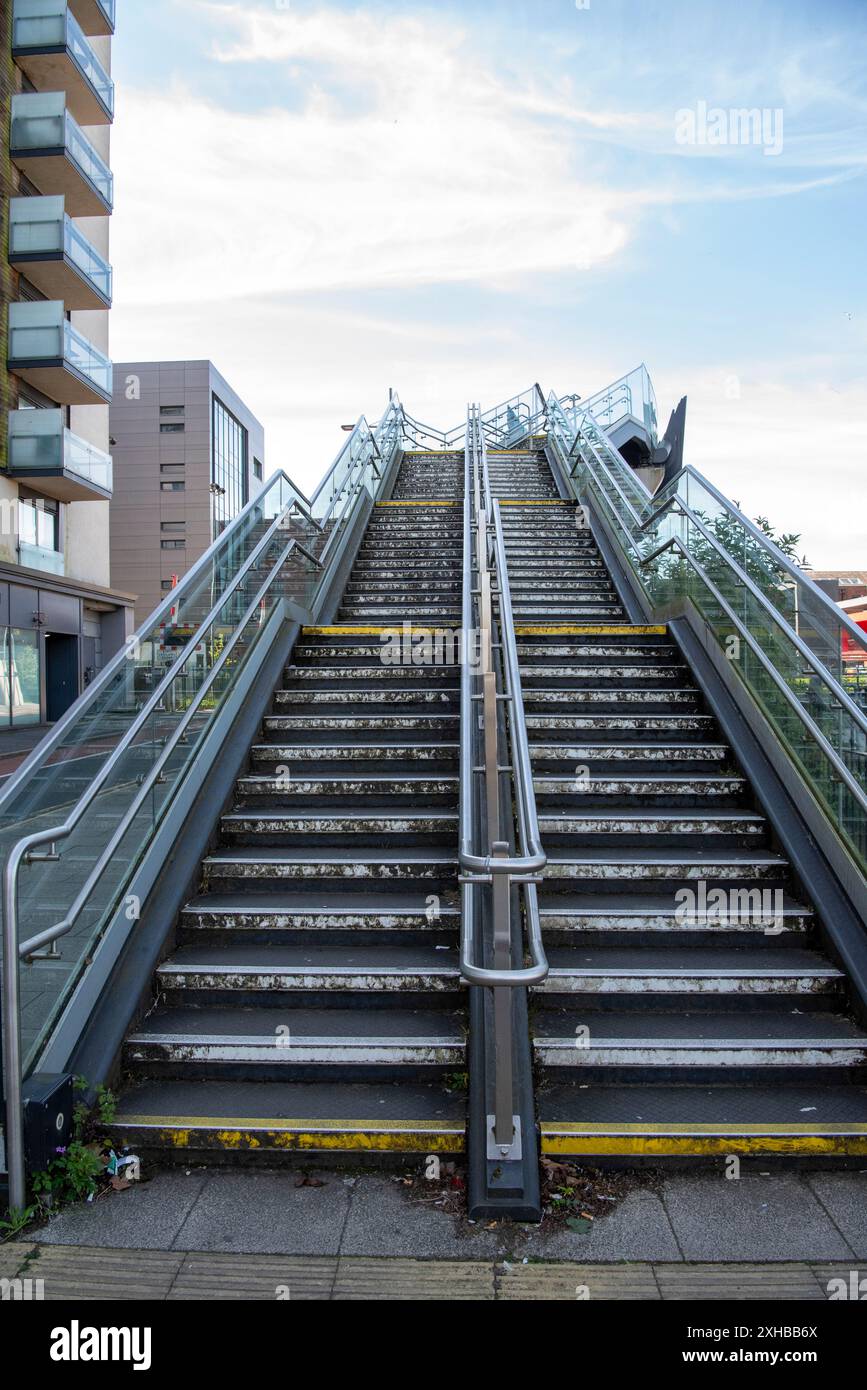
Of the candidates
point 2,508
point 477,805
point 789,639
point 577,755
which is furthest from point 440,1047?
point 2,508

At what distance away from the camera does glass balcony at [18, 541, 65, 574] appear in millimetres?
19547

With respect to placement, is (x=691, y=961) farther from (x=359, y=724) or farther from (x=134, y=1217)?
(x=359, y=724)

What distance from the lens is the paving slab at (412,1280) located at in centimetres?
248

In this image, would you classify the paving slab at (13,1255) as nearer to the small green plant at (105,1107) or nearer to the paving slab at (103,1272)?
the paving slab at (103,1272)

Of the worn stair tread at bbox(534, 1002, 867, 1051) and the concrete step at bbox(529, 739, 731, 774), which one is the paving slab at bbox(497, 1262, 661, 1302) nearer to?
the worn stair tread at bbox(534, 1002, 867, 1051)

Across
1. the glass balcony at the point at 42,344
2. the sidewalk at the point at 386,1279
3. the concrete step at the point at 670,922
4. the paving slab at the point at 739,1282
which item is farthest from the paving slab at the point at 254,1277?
the glass balcony at the point at 42,344

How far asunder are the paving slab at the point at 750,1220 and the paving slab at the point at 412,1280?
0.62 m

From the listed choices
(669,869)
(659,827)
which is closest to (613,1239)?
(669,869)

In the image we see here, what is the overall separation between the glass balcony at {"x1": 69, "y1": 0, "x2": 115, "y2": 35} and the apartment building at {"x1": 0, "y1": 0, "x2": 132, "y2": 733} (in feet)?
0.13

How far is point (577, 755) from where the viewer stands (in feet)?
17.4

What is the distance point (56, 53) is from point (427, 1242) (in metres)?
25.0

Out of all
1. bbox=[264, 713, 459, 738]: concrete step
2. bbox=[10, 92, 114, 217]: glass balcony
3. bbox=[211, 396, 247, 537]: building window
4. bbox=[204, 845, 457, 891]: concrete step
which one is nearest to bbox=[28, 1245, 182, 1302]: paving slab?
bbox=[204, 845, 457, 891]: concrete step
